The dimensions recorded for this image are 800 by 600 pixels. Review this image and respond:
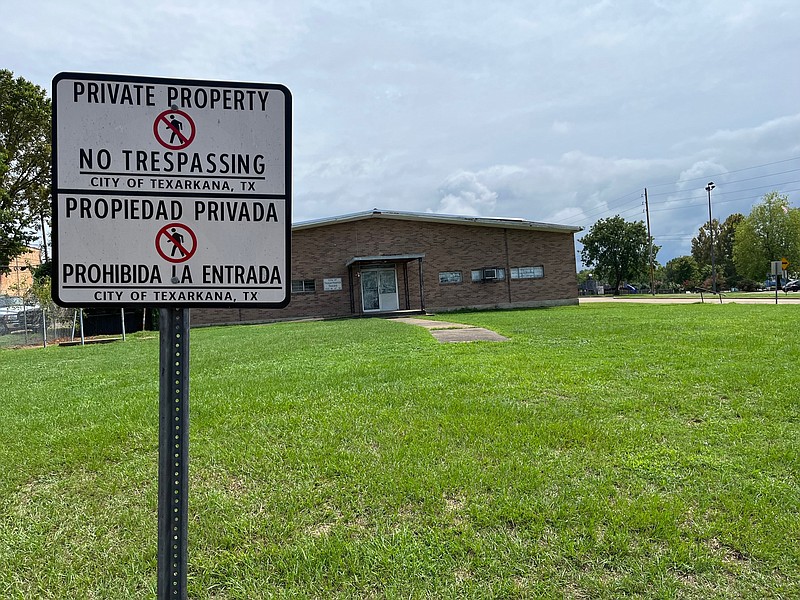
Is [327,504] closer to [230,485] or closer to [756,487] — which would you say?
[230,485]

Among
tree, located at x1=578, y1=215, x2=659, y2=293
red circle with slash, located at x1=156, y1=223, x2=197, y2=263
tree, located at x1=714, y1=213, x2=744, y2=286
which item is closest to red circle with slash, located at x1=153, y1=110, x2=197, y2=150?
red circle with slash, located at x1=156, y1=223, x2=197, y2=263

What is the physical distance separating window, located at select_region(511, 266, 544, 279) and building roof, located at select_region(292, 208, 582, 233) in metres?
2.05

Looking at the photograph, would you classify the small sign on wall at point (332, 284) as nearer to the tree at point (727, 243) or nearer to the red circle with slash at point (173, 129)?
the red circle with slash at point (173, 129)

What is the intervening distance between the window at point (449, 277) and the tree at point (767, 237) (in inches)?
1694

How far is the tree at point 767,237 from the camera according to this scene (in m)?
54.3

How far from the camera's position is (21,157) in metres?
28.6

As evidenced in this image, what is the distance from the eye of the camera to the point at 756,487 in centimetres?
306

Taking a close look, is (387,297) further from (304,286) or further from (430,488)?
(430,488)

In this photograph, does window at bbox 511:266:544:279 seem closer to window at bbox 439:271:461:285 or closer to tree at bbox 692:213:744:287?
window at bbox 439:271:461:285

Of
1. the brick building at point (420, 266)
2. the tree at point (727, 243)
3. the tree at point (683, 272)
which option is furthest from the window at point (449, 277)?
the tree at point (727, 243)

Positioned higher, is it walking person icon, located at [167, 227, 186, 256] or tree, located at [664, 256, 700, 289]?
tree, located at [664, 256, 700, 289]

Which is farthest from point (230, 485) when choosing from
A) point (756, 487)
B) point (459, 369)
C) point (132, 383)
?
point (132, 383)

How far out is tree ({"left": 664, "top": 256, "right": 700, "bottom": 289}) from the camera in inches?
2874

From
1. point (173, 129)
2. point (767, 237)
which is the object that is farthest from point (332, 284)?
point (767, 237)
